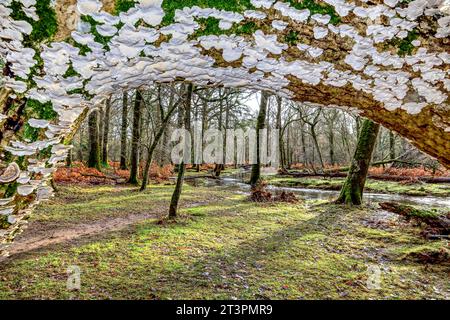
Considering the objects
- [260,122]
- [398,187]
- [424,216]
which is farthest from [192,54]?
[398,187]

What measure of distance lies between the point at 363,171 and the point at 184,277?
7313 mm

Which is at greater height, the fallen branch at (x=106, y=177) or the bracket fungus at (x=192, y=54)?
the bracket fungus at (x=192, y=54)

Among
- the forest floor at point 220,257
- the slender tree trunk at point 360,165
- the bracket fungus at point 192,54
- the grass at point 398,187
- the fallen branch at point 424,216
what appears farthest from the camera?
the grass at point 398,187

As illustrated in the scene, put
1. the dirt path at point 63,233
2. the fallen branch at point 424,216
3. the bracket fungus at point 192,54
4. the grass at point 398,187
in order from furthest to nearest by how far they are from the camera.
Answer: the grass at point 398,187 < the fallen branch at point 424,216 < the dirt path at point 63,233 < the bracket fungus at point 192,54

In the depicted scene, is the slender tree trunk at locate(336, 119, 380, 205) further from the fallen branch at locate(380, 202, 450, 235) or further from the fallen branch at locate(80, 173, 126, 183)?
the fallen branch at locate(80, 173, 126, 183)

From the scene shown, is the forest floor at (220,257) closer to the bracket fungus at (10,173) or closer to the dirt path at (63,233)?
the dirt path at (63,233)

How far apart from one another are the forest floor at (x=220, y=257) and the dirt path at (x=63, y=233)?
0.06 ft

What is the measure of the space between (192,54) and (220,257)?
12.2ft

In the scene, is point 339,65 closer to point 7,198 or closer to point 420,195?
point 7,198

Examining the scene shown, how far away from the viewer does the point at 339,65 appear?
140 centimetres

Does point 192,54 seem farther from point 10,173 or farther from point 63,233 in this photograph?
point 63,233

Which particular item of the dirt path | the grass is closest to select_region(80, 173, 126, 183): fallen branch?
the dirt path

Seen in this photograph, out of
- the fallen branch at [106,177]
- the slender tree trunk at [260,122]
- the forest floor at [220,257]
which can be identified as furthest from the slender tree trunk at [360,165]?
the fallen branch at [106,177]

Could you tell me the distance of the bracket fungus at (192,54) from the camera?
121 cm
